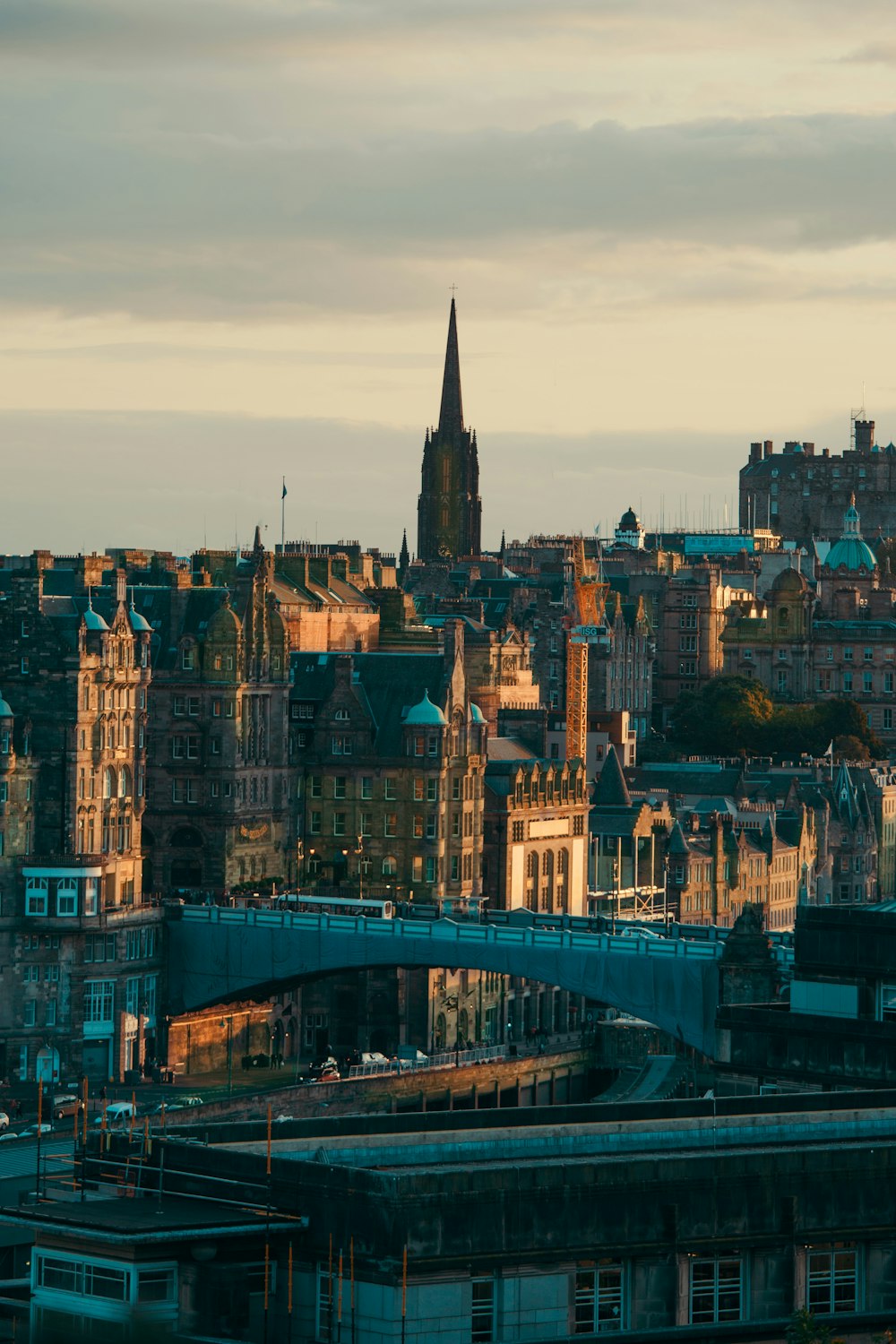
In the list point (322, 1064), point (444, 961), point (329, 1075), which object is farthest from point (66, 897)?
point (444, 961)

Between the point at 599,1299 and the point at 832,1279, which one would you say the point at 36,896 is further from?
the point at 599,1299

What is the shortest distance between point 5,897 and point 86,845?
4908mm

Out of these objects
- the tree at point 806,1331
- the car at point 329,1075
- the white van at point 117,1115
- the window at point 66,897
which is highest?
the window at point 66,897

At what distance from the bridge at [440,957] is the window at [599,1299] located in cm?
7620

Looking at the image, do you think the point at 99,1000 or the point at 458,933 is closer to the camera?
the point at 458,933

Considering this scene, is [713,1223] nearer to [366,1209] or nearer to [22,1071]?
[366,1209]

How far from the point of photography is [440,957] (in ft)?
581

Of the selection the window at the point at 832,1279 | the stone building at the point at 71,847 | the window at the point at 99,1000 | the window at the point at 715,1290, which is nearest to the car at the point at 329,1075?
the stone building at the point at 71,847

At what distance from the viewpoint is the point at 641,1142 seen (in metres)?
91.3

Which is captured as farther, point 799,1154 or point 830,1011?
point 830,1011

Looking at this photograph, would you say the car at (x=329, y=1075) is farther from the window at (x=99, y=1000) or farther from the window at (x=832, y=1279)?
the window at (x=832, y=1279)

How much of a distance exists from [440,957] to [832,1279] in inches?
3482

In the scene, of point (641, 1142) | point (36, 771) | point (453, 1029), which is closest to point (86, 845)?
point (36, 771)

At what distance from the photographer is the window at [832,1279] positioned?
3497 inches
